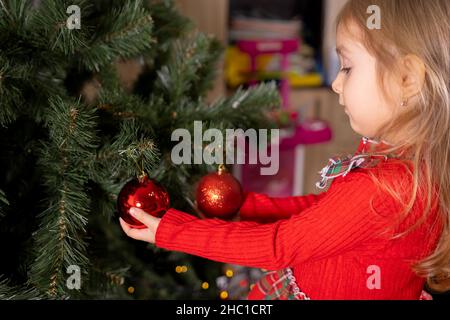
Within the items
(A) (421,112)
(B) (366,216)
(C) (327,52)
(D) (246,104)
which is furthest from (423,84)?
(C) (327,52)

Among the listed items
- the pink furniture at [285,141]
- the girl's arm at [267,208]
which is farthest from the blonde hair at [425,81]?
the pink furniture at [285,141]

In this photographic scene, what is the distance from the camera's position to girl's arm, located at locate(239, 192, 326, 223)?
2.49 feet

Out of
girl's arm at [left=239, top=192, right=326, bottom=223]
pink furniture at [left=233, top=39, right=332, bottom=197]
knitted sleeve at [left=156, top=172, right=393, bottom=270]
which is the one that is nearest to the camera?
knitted sleeve at [left=156, top=172, right=393, bottom=270]

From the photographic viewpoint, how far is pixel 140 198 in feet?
1.97

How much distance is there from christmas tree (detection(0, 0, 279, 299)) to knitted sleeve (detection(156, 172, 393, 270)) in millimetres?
91

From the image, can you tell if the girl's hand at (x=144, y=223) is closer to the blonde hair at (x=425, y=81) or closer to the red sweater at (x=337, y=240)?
the red sweater at (x=337, y=240)

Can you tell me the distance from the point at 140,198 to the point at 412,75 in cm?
34

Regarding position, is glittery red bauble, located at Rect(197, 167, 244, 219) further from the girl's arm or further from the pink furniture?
the pink furniture

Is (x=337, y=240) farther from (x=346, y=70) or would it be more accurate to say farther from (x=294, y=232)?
(x=346, y=70)

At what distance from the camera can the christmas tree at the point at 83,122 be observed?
0.62 m

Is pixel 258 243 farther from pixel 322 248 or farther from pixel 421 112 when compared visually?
pixel 421 112

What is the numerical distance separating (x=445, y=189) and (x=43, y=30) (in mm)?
515

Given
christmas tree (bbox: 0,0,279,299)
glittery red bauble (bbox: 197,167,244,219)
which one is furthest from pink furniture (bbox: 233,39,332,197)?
glittery red bauble (bbox: 197,167,244,219)

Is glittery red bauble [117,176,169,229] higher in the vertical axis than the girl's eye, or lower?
lower
